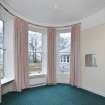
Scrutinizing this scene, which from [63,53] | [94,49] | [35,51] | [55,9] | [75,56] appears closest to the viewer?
[55,9]

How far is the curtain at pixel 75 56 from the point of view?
4590 millimetres

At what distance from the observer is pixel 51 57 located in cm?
505

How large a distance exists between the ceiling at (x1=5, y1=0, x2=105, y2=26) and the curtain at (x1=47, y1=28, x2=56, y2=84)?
0.52 metres

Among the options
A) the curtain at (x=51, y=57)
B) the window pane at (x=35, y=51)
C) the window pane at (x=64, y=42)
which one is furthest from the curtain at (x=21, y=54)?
the window pane at (x=64, y=42)

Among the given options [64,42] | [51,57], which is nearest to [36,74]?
[51,57]

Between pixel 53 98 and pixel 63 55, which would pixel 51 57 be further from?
pixel 53 98

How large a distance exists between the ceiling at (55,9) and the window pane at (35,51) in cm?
54

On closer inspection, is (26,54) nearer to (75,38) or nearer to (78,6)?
(75,38)

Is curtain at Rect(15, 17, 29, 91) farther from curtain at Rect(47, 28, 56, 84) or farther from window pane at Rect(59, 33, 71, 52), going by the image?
window pane at Rect(59, 33, 71, 52)

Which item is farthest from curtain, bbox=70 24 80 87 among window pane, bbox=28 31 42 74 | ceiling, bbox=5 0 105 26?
window pane, bbox=28 31 42 74

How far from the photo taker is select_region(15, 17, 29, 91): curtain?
400cm

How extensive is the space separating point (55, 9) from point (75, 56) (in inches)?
67.7

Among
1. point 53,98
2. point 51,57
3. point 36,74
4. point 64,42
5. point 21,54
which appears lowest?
point 53,98

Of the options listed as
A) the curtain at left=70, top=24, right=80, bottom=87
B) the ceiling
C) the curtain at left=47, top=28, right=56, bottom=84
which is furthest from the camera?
the curtain at left=47, top=28, right=56, bottom=84
